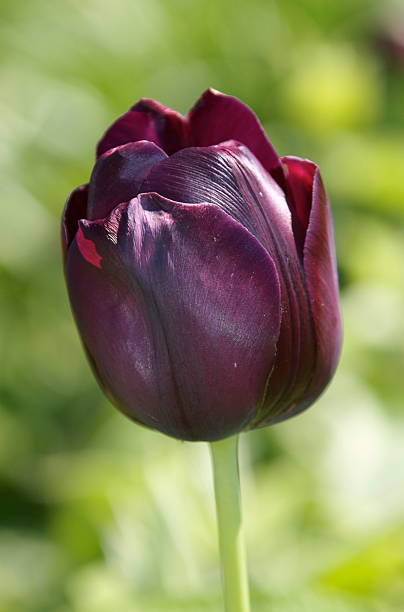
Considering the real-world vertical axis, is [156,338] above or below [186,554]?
above

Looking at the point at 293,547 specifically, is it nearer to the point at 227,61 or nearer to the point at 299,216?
the point at 299,216

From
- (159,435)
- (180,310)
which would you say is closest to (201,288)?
(180,310)

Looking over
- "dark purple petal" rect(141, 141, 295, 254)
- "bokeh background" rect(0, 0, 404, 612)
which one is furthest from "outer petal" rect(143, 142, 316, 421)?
"bokeh background" rect(0, 0, 404, 612)

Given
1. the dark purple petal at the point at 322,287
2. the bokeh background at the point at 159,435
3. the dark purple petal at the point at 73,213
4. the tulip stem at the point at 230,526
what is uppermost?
the dark purple petal at the point at 73,213

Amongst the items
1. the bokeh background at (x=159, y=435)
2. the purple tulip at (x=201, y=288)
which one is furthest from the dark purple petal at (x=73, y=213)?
the bokeh background at (x=159, y=435)

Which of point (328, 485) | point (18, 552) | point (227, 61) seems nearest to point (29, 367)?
point (18, 552)

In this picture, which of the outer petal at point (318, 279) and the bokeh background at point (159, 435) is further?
the bokeh background at point (159, 435)

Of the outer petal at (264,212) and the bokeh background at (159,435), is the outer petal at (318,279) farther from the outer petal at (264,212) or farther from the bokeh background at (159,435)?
the bokeh background at (159,435)
